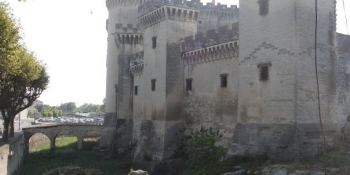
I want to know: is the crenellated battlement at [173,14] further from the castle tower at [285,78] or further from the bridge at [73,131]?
the bridge at [73,131]

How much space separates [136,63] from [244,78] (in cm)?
1560

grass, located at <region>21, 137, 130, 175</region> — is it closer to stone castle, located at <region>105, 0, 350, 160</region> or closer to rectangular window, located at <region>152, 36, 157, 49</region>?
stone castle, located at <region>105, 0, 350, 160</region>

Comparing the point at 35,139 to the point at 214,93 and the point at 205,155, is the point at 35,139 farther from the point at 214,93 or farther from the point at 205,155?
the point at 205,155

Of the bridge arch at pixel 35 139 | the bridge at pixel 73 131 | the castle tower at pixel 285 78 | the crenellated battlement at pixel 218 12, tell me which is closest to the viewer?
the castle tower at pixel 285 78

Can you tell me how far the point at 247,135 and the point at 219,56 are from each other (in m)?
6.57

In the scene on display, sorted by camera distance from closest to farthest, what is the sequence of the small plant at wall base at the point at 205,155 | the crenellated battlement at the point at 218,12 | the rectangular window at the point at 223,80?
1. the small plant at wall base at the point at 205,155
2. the rectangular window at the point at 223,80
3. the crenellated battlement at the point at 218,12

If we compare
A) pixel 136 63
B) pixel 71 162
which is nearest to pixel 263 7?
pixel 136 63

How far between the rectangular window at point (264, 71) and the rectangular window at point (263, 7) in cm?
265

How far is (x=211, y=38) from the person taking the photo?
2467cm

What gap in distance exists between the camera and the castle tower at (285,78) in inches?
703

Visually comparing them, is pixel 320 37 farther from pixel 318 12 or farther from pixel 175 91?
pixel 175 91

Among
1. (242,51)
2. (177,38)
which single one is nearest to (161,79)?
(177,38)

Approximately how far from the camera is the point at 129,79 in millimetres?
36312

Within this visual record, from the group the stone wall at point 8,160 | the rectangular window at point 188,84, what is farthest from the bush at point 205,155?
the stone wall at point 8,160
